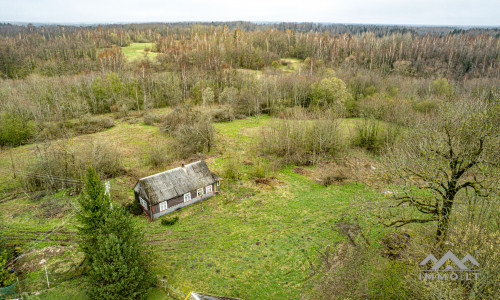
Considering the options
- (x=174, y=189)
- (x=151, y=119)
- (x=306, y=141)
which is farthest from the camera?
(x=151, y=119)

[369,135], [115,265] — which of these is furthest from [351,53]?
[115,265]

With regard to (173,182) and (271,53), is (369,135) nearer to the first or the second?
(173,182)

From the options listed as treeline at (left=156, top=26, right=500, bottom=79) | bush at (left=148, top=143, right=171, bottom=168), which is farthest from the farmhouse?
treeline at (left=156, top=26, right=500, bottom=79)

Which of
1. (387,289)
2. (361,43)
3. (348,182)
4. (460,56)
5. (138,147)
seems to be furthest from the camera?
(361,43)

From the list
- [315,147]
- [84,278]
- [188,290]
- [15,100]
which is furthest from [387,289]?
[15,100]

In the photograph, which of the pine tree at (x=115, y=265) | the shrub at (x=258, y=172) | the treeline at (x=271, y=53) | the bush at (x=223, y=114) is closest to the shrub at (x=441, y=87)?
the treeline at (x=271, y=53)

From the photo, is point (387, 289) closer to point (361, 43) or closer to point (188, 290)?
point (188, 290)

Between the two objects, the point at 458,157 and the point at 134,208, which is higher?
the point at 458,157
